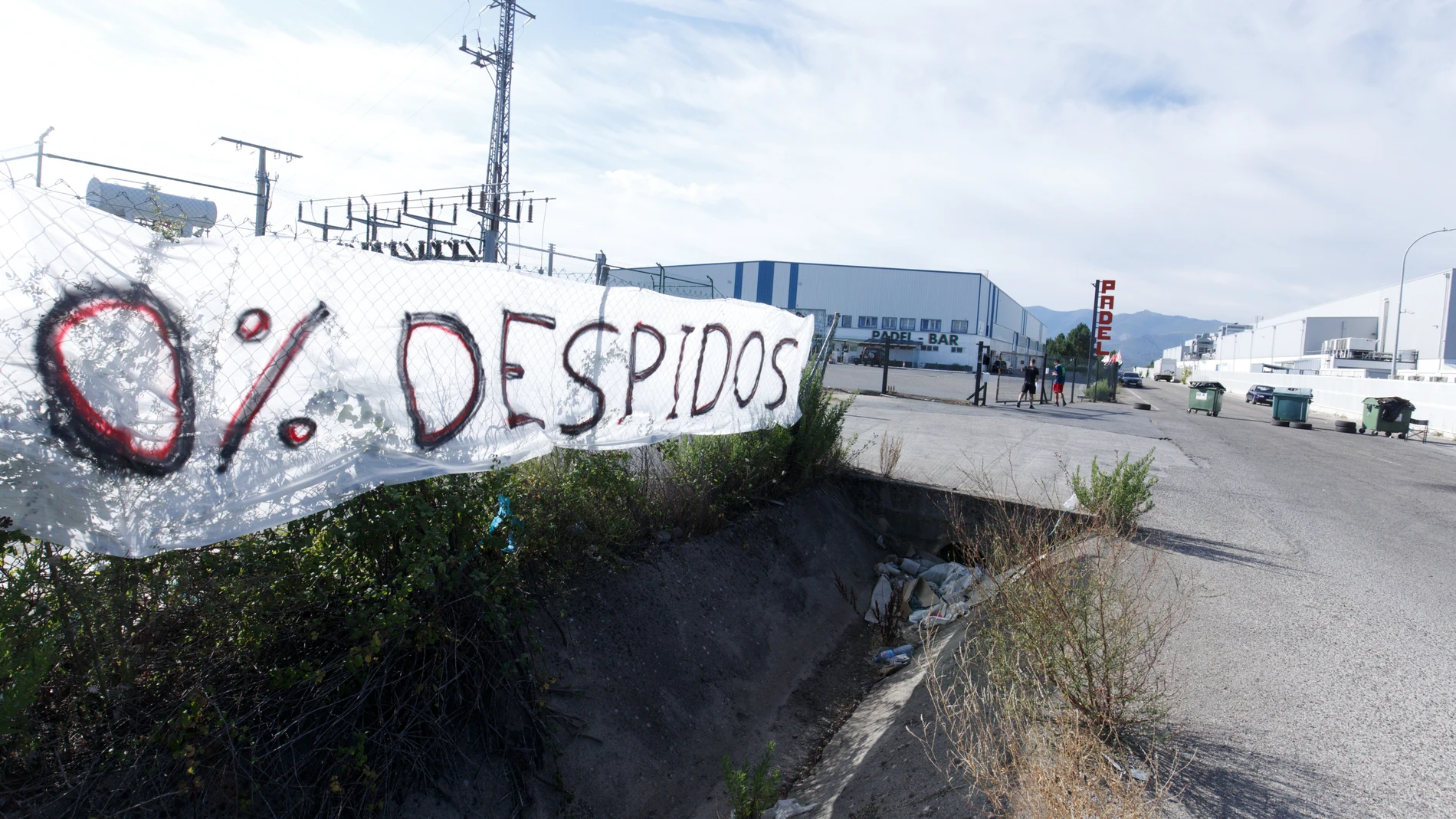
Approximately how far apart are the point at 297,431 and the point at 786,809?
3146 mm

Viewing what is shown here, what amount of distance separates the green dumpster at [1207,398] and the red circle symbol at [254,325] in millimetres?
31212

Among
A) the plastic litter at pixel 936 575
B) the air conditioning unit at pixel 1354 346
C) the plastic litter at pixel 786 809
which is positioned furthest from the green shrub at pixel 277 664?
the air conditioning unit at pixel 1354 346

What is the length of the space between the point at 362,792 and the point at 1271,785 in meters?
3.71

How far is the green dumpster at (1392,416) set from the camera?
2338cm

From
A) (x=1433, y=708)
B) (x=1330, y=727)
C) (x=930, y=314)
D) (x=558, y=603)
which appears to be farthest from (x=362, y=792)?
(x=930, y=314)

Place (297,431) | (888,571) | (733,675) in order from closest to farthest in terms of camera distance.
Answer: (297,431) < (733,675) < (888,571)

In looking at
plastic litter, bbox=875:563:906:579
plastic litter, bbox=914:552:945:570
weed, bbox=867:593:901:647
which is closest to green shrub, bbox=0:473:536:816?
weed, bbox=867:593:901:647

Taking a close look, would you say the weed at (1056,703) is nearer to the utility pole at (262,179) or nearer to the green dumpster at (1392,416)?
the utility pole at (262,179)

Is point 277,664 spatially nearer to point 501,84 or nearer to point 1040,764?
point 1040,764

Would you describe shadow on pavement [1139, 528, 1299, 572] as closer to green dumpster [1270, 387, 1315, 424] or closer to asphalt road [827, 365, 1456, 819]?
asphalt road [827, 365, 1456, 819]

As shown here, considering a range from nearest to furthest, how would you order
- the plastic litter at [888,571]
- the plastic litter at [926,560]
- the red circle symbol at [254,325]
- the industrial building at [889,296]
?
the red circle symbol at [254,325] < the plastic litter at [888,571] < the plastic litter at [926,560] < the industrial building at [889,296]

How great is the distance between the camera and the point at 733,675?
559cm

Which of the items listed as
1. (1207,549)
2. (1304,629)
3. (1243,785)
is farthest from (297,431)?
(1207,549)

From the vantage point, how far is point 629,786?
171 inches
